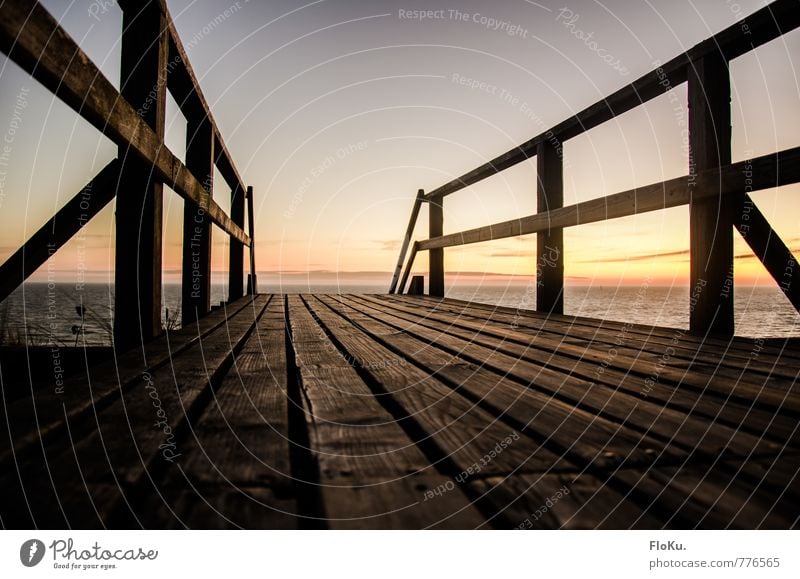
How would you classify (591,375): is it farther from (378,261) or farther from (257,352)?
(378,261)

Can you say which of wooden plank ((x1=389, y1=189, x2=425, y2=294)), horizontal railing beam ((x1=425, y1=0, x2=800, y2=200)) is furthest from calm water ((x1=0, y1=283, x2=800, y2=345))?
wooden plank ((x1=389, y1=189, x2=425, y2=294))

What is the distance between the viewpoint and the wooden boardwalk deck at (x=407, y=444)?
0.62 metres

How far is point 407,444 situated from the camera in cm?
84

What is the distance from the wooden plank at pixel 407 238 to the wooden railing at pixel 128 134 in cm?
387

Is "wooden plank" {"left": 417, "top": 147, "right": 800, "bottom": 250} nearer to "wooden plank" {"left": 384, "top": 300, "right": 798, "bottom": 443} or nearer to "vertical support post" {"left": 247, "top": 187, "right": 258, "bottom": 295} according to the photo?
"wooden plank" {"left": 384, "top": 300, "right": 798, "bottom": 443}

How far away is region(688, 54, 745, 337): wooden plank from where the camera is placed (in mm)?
2094

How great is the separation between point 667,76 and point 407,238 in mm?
4617

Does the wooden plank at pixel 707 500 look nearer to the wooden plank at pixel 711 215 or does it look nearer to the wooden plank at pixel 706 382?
the wooden plank at pixel 706 382

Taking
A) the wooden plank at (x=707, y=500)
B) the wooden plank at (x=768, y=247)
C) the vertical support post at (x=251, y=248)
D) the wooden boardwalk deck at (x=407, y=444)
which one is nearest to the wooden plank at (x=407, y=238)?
the vertical support post at (x=251, y=248)

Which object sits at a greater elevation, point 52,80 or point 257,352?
point 52,80

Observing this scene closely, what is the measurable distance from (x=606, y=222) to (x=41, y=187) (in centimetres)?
261

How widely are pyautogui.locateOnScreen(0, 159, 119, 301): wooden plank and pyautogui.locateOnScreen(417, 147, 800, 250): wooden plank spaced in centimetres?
239
